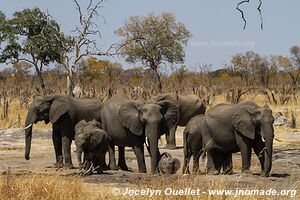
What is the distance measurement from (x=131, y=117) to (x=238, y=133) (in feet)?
7.65

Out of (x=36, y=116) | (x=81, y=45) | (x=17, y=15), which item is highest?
(x=17, y=15)

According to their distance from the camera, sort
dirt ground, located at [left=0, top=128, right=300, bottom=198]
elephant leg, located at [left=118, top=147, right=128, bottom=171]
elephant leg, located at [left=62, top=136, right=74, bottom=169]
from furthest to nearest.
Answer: elephant leg, located at [left=118, top=147, right=128, bottom=171]
elephant leg, located at [left=62, top=136, right=74, bottom=169]
dirt ground, located at [left=0, top=128, right=300, bottom=198]

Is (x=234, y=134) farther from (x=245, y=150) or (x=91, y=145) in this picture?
(x=91, y=145)

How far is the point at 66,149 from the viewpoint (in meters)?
14.0

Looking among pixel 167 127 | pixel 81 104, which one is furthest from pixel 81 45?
pixel 167 127

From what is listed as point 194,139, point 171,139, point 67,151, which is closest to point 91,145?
point 67,151

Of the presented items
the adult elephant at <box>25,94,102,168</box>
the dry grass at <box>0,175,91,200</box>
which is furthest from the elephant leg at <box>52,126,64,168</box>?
the dry grass at <box>0,175,91,200</box>

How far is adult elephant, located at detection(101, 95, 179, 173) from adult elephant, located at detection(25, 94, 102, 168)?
498 millimetres

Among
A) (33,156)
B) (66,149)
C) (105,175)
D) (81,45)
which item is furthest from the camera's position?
(81,45)

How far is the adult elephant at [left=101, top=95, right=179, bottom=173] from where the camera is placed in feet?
41.4

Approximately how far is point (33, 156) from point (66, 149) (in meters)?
3.38

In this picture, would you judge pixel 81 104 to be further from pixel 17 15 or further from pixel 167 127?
pixel 17 15

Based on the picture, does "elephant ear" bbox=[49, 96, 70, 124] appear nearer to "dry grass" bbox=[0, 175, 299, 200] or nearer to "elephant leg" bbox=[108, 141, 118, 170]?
"elephant leg" bbox=[108, 141, 118, 170]

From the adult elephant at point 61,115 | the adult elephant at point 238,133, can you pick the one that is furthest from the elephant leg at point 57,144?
the adult elephant at point 238,133
